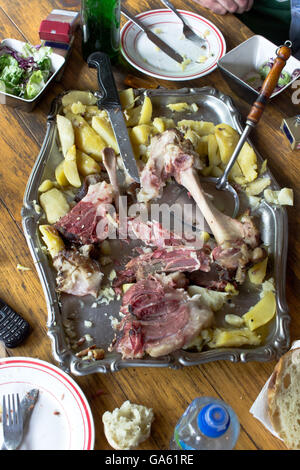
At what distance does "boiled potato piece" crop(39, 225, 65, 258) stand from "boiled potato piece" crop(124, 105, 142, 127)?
61 centimetres

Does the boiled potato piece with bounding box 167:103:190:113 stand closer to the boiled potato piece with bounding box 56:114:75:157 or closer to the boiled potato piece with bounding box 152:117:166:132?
the boiled potato piece with bounding box 152:117:166:132

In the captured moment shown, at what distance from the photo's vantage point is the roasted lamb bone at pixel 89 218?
1.56 meters

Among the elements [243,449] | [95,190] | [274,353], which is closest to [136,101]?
[95,190]

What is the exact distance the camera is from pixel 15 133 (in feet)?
6.25

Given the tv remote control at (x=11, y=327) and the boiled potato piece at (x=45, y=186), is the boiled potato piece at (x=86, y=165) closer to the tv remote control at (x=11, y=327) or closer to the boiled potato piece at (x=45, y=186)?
the boiled potato piece at (x=45, y=186)

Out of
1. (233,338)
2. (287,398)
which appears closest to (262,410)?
(287,398)

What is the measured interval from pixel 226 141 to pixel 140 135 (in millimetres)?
348

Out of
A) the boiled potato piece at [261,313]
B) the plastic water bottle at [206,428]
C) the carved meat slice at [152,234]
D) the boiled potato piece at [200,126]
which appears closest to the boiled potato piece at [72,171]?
the carved meat slice at [152,234]

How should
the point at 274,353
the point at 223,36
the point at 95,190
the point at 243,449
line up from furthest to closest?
1. the point at 223,36
2. the point at 95,190
3. the point at 274,353
4. the point at 243,449

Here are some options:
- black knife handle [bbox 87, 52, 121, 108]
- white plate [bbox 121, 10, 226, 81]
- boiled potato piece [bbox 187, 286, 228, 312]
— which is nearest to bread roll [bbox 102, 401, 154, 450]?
boiled potato piece [bbox 187, 286, 228, 312]

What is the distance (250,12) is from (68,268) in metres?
2.12

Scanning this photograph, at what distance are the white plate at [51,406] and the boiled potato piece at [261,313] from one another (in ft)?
1.88

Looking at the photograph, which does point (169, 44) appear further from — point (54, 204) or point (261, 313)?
point (261, 313)

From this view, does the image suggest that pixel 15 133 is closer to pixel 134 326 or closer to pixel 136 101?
pixel 136 101
